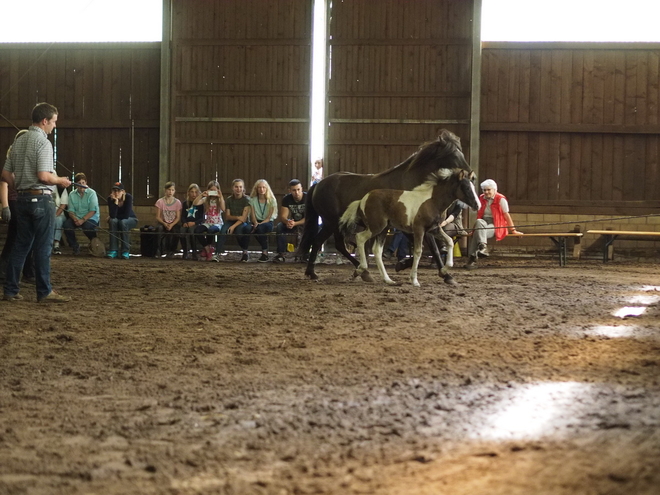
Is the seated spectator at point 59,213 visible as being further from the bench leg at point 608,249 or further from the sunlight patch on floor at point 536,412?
the sunlight patch on floor at point 536,412

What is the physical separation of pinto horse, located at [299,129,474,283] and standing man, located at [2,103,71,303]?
3577mm

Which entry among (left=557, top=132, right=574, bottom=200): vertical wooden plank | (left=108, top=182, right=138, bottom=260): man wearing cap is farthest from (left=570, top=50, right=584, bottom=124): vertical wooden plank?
(left=108, top=182, right=138, bottom=260): man wearing cap

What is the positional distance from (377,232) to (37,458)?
661 cm

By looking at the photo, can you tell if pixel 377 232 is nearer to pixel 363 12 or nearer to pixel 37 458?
pixel 37 458

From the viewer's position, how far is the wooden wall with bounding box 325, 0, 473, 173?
1595cm

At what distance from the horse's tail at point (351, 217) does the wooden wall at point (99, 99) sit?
8.04 metres

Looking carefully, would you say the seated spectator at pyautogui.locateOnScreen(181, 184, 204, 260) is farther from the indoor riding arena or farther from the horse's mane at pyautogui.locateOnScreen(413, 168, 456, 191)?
the horse's mane at pyautogui.locateOnScreen(413, 168, 456, 191)

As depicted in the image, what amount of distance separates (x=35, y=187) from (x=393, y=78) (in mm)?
10186

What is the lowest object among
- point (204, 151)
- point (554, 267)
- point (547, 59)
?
point (554, 267)

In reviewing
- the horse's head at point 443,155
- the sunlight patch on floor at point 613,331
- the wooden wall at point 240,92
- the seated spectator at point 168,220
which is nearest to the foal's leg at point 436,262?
the horse's head at point 443,155

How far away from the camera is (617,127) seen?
1568cm

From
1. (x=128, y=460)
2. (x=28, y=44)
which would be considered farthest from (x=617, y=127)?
(x=128, y=460)

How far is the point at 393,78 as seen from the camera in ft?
52.7

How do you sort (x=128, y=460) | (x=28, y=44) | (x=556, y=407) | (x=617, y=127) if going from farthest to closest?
(x=28, y=44)
(x=617, y=127)
(x=556, y=407)
(x=128, y=460)
